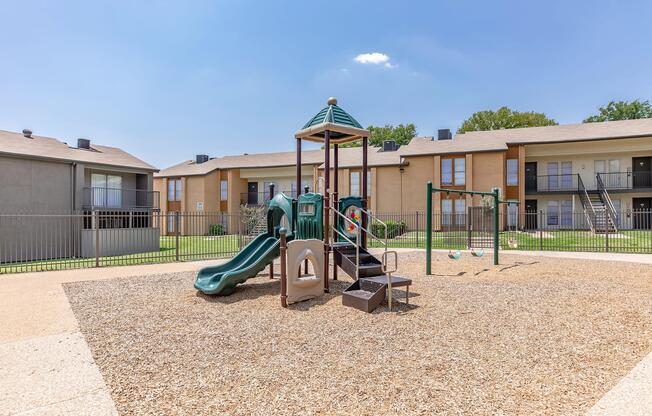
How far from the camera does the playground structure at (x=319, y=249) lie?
7169 millimetres

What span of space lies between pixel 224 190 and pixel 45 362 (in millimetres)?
36347

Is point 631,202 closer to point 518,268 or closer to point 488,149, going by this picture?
point 488,149

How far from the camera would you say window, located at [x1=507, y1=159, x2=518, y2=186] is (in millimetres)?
29172

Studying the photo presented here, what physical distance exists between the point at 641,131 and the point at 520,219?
393 inches

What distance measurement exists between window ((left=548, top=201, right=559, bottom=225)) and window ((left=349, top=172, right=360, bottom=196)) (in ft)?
50.1

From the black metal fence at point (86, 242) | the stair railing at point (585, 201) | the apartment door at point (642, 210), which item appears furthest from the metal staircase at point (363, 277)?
the apartment door at point (642, 210)

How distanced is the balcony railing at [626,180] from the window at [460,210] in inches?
405

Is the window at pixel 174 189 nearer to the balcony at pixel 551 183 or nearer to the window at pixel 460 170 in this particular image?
the window at pixel 460 170

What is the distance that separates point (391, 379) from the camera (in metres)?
4.00

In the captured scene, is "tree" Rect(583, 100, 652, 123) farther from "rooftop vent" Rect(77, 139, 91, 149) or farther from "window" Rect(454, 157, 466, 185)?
"rooftop vent" Rect(77, 139, 91, 149)

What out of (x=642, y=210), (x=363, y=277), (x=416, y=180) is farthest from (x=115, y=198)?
(x=642, y=210)

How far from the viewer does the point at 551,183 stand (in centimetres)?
3064

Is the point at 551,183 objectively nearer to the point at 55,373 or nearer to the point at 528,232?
the point at 528,232

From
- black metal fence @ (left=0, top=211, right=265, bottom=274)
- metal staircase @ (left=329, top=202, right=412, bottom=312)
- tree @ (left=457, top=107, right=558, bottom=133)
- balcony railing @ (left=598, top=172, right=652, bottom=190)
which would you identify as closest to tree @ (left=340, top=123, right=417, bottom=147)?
tree @ (left=457, top=107, right=558, bottom=133)
